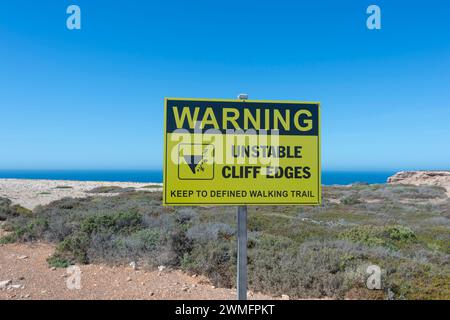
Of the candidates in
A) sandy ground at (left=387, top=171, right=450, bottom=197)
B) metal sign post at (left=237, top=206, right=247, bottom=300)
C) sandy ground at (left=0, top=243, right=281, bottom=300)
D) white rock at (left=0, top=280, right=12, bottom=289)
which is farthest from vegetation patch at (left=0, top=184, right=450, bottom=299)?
sandy ground at (left=387, top=171, right=450, bottom=197)

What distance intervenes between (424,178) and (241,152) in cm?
5712

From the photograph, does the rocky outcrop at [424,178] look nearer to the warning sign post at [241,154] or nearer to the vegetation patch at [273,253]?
the vegetation patch at [273,253]

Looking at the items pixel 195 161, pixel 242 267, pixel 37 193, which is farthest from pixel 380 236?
pixel 37 193

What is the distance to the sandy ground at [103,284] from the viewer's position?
18.6 ft

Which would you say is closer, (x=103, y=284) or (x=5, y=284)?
(x=5, y=284)

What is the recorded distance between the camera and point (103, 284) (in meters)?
6.19

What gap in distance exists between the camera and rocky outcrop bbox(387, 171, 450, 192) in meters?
46.7

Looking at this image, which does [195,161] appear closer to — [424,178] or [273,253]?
[273,253]

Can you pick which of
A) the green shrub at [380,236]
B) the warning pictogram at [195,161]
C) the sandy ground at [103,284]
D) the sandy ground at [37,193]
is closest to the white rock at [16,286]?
the sandy ground at [103,284]

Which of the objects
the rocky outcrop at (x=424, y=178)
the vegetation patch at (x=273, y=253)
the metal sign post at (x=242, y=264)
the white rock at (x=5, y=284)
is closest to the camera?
the metal sign post at (x=242, y=264)

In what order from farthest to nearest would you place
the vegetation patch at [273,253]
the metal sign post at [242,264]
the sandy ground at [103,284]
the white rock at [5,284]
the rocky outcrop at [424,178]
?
the rocky outcrop at [424,178] → the vegetation patch at [273,253] → the white rock at [5,284] → the sandy ground at [103,284] → the metal sign post at [242,264]

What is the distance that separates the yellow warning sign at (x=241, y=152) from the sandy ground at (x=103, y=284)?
255 centimetres

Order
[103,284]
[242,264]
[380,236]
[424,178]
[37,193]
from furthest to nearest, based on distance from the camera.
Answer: [424,178] < [37,193] < [380,236] < [103,284] < [242,264]

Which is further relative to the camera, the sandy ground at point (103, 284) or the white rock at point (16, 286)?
the white rock at point (16, 286)
